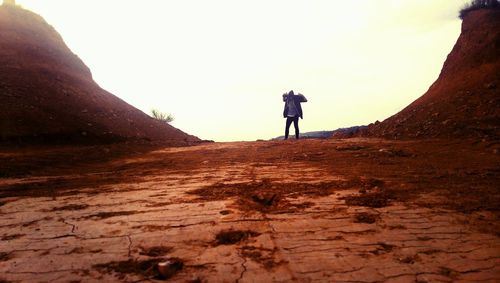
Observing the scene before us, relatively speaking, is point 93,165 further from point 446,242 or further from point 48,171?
point 446,242

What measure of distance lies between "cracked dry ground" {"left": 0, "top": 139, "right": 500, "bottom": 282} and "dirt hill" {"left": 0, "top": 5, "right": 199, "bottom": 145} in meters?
6.60

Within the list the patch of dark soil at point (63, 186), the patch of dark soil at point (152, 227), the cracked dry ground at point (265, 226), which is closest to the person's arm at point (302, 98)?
the cracked dry ground at point (265, 226)

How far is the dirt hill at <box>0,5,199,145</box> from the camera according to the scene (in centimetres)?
1098

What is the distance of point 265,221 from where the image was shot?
106 inches

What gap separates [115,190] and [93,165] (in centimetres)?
323

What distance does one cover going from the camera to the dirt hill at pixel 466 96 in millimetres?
7875

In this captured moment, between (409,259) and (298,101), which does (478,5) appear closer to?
(298,101)

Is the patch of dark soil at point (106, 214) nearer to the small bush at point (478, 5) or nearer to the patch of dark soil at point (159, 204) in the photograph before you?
the patch of dark soil at point (159, 204)

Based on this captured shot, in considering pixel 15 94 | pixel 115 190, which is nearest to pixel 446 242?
pixel 115 190

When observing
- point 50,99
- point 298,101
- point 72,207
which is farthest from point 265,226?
point 50,99

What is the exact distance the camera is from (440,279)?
176cm

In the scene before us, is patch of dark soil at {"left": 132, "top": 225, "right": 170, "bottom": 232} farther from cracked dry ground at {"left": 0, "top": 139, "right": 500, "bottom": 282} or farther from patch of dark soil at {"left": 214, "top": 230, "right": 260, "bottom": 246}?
patch of dark soil at {"left": 214, "top": 230, "right": 260, "bottom": 246}

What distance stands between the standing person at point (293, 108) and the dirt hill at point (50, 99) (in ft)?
12.6

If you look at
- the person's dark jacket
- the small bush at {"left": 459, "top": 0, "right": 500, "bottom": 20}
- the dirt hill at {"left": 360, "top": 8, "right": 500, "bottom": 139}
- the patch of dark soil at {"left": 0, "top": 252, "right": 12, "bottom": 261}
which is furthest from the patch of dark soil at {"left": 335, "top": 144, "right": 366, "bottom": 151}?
the small bush at {"left": 459, "top": 0, "right": 500, "bottom": 20}
